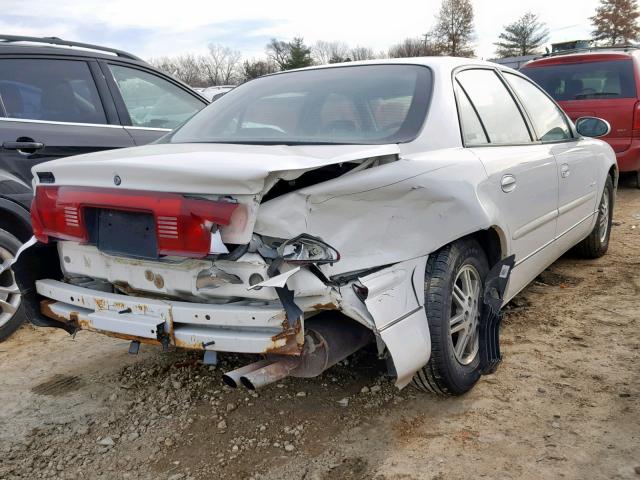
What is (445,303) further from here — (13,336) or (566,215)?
(13,336)

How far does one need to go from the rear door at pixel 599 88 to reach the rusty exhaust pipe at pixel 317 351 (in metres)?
6.16

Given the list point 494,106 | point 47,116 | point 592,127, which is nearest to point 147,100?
point 47,116

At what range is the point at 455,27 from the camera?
171ft

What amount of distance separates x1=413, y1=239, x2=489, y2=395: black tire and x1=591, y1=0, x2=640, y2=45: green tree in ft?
165

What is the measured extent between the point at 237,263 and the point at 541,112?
2.71 meters

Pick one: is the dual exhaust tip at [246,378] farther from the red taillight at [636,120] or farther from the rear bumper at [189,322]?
the red taillight at [636,120]

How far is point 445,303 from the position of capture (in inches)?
100

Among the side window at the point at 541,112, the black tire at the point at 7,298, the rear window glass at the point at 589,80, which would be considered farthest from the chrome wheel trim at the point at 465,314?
the rear window glass at the point at 589,80

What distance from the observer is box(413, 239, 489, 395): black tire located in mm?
2525

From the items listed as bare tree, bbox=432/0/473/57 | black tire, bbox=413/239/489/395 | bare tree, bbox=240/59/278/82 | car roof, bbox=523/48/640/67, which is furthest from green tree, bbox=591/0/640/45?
black tire, bbox=413/239/489/395

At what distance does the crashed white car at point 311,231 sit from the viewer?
7.18 ft

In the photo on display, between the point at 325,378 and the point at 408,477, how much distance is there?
88 centimetres

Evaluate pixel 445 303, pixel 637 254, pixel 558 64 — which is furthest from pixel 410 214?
pixel 558 64

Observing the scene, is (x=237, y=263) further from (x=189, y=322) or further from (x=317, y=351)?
(x=317, y=351)
